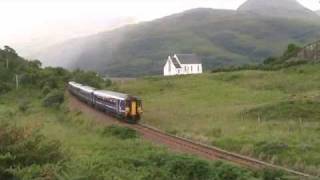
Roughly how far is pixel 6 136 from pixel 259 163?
10.2m

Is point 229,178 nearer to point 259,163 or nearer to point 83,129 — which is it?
point 259,163

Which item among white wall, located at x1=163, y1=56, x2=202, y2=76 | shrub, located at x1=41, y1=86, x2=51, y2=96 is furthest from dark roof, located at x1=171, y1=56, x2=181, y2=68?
shrub, located at x1=41, y1=86, x2=51, y2=96

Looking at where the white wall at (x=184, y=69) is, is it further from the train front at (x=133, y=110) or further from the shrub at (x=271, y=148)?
the shrub at (x=271, y=148)

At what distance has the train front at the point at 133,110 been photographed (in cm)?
4647

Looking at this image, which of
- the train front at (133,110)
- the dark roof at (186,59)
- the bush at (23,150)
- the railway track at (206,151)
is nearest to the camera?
the bush at (23,150)

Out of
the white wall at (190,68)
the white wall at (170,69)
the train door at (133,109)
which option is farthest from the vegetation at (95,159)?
the white wall at (170,69)

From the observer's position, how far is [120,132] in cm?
3875

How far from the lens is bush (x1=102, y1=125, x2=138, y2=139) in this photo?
37691 mm

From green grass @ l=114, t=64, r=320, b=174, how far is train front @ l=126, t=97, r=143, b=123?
3.43 feet

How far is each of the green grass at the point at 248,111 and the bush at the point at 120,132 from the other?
8.59ft

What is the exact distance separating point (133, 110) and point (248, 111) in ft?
28.3

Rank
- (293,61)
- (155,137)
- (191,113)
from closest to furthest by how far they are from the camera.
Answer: (155,137)
(191,113)
(293,61)

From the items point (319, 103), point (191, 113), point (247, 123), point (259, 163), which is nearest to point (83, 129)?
point (191, 113)

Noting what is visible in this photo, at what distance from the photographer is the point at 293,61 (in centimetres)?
8319
